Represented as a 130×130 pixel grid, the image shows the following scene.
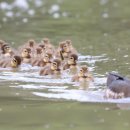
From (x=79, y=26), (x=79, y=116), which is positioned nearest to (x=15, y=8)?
(x=79, y=26)

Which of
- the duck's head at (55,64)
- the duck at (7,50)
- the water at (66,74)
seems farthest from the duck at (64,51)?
the duck's head at (55,64)

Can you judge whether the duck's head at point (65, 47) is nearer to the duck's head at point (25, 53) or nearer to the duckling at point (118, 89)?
the duck's head at point (25, 53)

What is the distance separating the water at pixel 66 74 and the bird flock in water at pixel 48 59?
176 millimetres

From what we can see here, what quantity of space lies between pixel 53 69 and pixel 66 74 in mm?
263

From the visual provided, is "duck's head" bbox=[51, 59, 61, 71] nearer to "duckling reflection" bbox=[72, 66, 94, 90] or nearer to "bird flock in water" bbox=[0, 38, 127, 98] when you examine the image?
"bird flock in water" bbox=[0, 38, 127, 98]

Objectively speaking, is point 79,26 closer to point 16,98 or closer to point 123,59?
point 123,59

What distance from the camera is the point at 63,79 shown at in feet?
37.9

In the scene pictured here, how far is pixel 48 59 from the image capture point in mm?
12930

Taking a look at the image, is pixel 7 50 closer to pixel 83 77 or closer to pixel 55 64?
pixel 55 64

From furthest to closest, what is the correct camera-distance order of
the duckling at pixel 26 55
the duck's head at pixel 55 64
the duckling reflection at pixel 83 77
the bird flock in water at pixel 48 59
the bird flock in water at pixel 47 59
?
the duckling at pixel 26 55
the duck's head at pixel 55 64
the bird flock in water at pixel 47 59
the bird flock in water at pixel 48 59
the duckling reflection at pixel 83 77

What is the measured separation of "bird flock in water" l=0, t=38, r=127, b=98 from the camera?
11.4 m

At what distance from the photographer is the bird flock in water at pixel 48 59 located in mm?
11414

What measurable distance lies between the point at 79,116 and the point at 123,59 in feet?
15.6

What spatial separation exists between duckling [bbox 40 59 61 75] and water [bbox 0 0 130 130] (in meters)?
0.15
